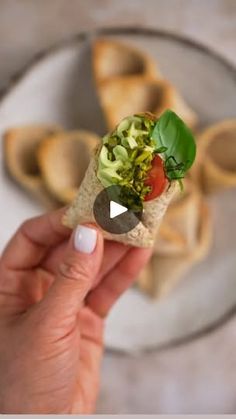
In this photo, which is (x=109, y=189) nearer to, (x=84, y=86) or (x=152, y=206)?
(x=152, y=206)

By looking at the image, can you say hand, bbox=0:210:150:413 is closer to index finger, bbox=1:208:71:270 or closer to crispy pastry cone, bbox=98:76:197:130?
index finger, bbox=1:208:71:270

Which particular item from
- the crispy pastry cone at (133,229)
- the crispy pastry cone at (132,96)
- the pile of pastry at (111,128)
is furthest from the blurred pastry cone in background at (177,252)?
the crispy pastry cone at (133,229)

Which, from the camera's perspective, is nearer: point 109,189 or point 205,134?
point 109,189

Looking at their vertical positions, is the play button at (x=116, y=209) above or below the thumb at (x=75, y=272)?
above

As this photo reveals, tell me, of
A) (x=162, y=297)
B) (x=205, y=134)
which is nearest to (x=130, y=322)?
(x=162, y=297)

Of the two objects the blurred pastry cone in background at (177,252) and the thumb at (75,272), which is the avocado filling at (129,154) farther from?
the blurred pastry cone in background at (177,252)

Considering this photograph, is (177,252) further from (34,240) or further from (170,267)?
(34,240)

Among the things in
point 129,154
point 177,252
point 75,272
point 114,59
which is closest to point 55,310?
point 75,272
